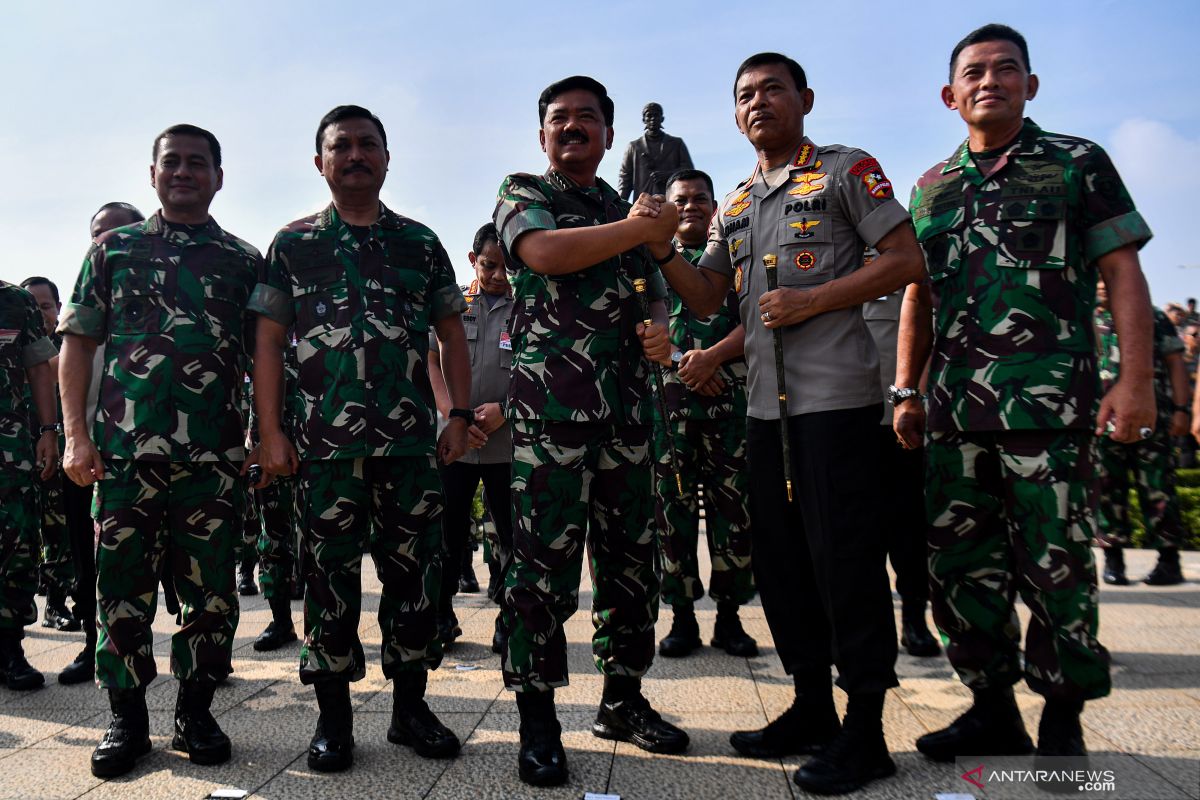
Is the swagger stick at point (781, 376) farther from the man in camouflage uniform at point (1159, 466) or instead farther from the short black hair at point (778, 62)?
the man in camouflage uniform at point (1159, 466)

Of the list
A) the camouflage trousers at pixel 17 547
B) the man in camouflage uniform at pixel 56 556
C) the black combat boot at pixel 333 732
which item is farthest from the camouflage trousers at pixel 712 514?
the man in camouflage uniform at pixel 56 556

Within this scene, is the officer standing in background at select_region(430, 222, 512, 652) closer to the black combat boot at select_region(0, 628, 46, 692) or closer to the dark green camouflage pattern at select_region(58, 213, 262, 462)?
the dark green camouflage pattern at select_region(58, 213, 262, 462)

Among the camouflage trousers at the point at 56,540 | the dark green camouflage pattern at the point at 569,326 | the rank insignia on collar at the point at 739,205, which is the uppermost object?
the rank insignia on collar at the point at 739,205

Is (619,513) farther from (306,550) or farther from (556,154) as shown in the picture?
(556,154)

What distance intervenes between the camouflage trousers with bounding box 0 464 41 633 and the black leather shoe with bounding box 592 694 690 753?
3722 mm

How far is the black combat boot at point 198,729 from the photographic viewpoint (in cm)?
300

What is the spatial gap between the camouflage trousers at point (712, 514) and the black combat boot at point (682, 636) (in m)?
0.06

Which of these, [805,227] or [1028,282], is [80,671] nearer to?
[805,227]

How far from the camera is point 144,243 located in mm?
3377

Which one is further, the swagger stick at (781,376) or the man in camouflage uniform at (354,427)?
the man in camouflage uniform at (354,427)

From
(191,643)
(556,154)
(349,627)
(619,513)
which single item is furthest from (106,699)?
(556,154)

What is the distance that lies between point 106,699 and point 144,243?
2.43m

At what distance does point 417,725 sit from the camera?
3014 mm

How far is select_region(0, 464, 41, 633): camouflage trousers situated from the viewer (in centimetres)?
450
